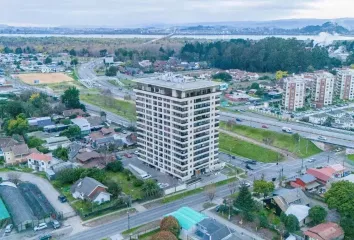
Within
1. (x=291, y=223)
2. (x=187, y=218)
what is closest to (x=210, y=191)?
(x=187, y=218)

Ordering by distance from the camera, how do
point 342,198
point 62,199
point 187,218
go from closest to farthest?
point 187,218
point 342,198
point 62,199

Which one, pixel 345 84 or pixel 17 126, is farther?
pixel 345 84

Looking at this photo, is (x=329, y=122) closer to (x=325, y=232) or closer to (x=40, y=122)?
(x=325, y=232)

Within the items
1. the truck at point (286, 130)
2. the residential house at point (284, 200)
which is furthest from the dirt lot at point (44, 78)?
the residential house at point (284, 200)

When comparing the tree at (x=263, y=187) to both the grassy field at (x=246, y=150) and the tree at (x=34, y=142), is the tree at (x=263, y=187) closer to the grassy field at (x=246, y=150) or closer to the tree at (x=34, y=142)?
the grassy field at (x=246, y=150)

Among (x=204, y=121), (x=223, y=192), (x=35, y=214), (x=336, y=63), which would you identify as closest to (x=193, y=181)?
(x=223, y=192)

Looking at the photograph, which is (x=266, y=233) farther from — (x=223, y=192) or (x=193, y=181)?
(x=193, y=181)
